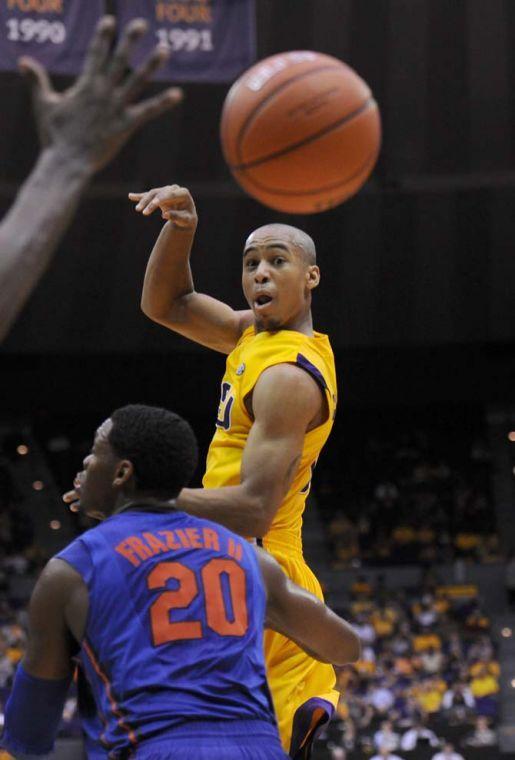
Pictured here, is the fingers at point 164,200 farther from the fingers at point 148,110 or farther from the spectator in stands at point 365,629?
the spectator in stands at point 365,629

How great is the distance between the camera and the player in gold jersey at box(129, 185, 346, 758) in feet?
12.5

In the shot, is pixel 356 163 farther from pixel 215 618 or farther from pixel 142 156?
pixel 142 156

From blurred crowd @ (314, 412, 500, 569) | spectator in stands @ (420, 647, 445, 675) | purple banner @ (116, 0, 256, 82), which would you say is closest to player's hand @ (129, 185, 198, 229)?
purple banner @ (116, 0, 256, 82)

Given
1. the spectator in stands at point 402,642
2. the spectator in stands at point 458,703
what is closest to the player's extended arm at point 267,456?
the spectator in stands at point 458,703

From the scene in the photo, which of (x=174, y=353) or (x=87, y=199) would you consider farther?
(x=174, y=353)

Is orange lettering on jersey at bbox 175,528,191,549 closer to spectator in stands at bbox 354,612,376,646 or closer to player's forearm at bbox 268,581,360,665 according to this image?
player's forearm at bbox 268,581,360,665

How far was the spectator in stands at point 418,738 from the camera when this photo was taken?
13578 millimetres

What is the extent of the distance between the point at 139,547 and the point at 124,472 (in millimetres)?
226

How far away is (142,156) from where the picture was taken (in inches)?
679

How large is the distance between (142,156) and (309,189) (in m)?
13.1

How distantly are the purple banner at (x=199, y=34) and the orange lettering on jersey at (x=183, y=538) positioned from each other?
8.78 meters

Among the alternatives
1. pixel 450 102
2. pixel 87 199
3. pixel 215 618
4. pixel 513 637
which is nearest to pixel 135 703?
pixel 215 618

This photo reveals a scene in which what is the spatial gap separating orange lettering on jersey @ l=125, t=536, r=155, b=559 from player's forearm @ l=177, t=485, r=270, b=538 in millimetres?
839

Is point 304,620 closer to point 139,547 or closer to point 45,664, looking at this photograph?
point 139,547
